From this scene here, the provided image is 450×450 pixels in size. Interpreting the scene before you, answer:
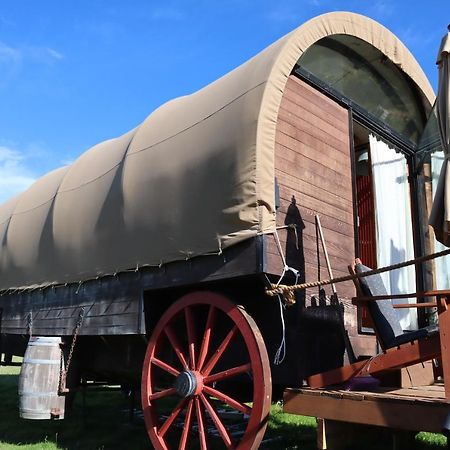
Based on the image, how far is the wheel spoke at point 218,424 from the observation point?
13.0 feet

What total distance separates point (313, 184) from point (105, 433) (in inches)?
160

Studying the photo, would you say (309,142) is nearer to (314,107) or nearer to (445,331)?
(314,107)

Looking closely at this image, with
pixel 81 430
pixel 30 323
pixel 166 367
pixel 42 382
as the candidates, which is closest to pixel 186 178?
pixel 166 367

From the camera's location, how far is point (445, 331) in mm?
3281

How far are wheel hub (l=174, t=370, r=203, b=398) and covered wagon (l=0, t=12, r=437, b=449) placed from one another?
0.02 m

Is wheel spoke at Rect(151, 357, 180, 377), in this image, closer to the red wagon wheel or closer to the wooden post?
the red wagon wheel

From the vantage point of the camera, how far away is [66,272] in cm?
596

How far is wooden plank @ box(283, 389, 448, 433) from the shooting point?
3.12 m

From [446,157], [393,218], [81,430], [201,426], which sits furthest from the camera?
[81,430]

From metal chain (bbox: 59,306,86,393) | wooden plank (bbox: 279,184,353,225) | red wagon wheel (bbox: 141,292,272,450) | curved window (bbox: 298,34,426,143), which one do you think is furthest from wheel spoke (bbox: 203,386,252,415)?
curved window (bbox: 298,34,426,143)

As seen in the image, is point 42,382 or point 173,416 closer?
point 173,416

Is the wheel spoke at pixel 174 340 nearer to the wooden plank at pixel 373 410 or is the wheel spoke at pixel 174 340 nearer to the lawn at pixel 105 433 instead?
the wooden plank at pixel 373 410

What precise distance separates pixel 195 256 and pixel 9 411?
5.81 meters

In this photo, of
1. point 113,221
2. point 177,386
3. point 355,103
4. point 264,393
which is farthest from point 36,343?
point 355,103
